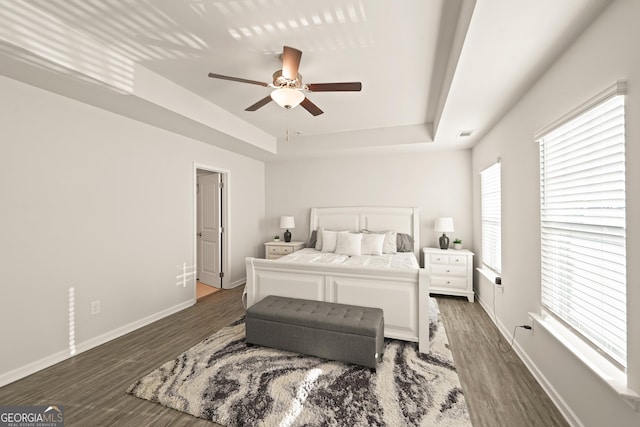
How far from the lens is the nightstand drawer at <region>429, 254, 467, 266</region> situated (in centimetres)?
397

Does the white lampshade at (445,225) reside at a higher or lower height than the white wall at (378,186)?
lower

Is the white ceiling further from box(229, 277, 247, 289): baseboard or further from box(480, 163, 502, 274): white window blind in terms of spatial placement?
box(229, 277, 247, 289): baseboard

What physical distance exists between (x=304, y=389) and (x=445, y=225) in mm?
3245

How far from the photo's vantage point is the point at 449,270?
402cm

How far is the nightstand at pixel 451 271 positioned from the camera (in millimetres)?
3939

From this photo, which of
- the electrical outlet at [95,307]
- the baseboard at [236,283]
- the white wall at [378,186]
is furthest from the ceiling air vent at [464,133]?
the electrical outlet at [95,307]

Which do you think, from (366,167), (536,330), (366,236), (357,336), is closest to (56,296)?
(357,336)

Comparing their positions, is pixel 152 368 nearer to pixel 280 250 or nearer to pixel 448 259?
pixel 280 250

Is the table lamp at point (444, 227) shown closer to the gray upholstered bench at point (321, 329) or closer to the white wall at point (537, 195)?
the white wall at point (537, 195)

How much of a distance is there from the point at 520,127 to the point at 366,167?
266cm

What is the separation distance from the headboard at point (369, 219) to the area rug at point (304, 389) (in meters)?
2.34

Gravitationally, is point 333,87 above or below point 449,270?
above

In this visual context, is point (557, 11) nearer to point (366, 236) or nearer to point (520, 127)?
point (520, 127)

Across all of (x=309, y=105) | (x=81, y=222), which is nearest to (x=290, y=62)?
(x=309, y=105)
